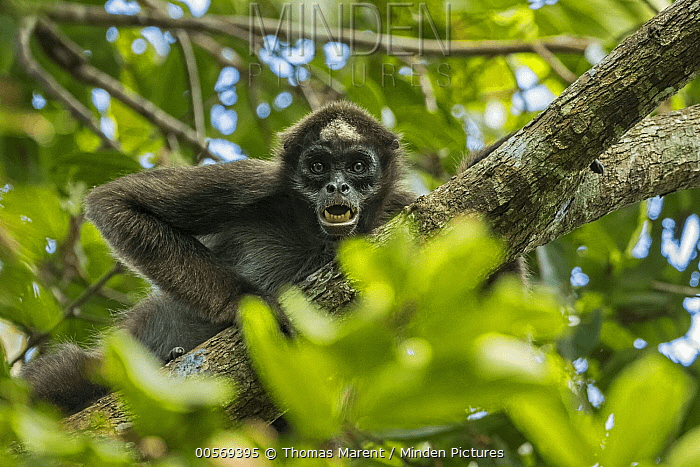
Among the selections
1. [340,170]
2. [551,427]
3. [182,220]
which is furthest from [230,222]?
[551,427]

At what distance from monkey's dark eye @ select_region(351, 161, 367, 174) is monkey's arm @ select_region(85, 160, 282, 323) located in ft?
2.05

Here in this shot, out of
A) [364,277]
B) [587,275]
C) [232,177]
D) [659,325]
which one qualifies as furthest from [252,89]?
[364,277]

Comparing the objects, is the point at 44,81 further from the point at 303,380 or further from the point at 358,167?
the point at 303,380

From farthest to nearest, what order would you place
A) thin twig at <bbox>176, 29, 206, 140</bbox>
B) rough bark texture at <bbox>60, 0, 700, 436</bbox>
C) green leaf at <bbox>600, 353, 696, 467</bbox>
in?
thin twig at <bbox>176, 29, 206, 140</bbox>
rough bark texture at <bbox>60, 0, 700, 436</bbox>
green leaf at <bbox>600, 353, 696, 467</bbox>

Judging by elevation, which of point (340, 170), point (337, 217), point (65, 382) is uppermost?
point (340, 170)

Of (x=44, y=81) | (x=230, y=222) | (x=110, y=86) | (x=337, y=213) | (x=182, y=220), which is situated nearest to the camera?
(x=337, y=213)

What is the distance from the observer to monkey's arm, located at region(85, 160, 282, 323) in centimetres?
468

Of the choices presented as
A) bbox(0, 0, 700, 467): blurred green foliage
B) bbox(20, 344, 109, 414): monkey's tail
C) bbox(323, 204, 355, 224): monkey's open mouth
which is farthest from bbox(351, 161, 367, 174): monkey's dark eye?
bbox(20, 344, 109, 414): monkey's tail

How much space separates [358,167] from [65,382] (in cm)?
258

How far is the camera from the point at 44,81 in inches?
245

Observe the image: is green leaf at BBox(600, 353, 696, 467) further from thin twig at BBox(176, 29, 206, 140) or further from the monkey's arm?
thin twig at BBox(176, 29, 206, 140)

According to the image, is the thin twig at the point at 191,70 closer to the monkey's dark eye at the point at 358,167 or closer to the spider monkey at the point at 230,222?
the spider monkey at the point at 230,222

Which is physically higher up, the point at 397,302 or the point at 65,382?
the point at 65,382

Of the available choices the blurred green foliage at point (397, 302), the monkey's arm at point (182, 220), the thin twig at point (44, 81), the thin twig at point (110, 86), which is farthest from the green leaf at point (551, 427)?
the thin twig at point (44, 81)
